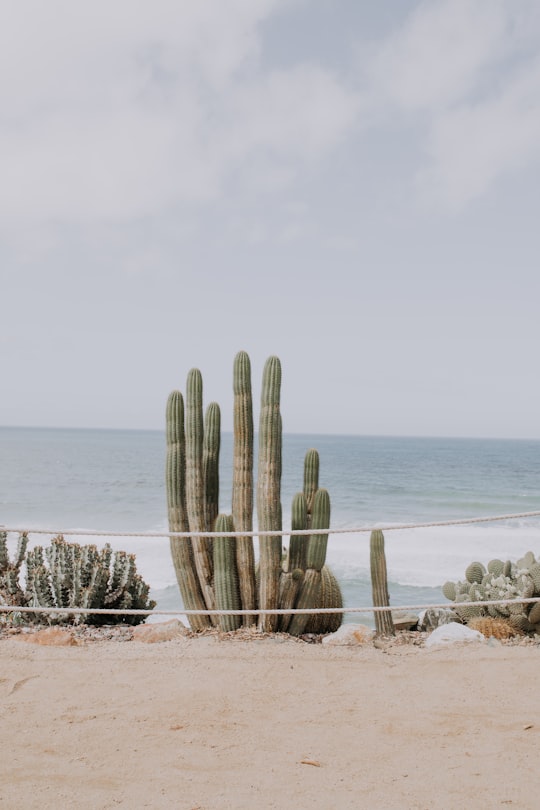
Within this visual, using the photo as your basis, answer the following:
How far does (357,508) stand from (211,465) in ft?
83.2

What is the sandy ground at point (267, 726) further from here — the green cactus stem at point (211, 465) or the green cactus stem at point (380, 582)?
the green cactus stem at point (211, 465)

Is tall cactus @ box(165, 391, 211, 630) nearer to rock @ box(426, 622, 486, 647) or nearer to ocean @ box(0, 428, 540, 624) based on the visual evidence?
ocean @ box(0, 428, 540, 624)

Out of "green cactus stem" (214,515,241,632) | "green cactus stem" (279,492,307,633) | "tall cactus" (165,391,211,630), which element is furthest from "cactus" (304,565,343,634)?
"tall cactus" (165,391,211,630)

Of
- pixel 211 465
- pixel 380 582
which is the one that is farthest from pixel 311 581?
pixel 211 465

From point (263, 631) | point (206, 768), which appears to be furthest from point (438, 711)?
point (263, 631)

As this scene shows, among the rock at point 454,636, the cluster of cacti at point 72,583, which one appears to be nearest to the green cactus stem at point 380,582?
the rock at point 454,636

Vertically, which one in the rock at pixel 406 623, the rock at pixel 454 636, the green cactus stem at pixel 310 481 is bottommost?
the rock at pixel 406 623

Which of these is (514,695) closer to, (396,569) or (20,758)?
(20,758)

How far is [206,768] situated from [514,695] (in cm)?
207

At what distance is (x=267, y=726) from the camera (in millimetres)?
3744

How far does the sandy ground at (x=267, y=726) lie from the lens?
297 cm

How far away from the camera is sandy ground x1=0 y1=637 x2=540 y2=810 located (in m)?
2.97

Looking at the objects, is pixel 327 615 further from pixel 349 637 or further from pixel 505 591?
pixel 505 591

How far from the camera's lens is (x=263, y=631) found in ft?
19.1
